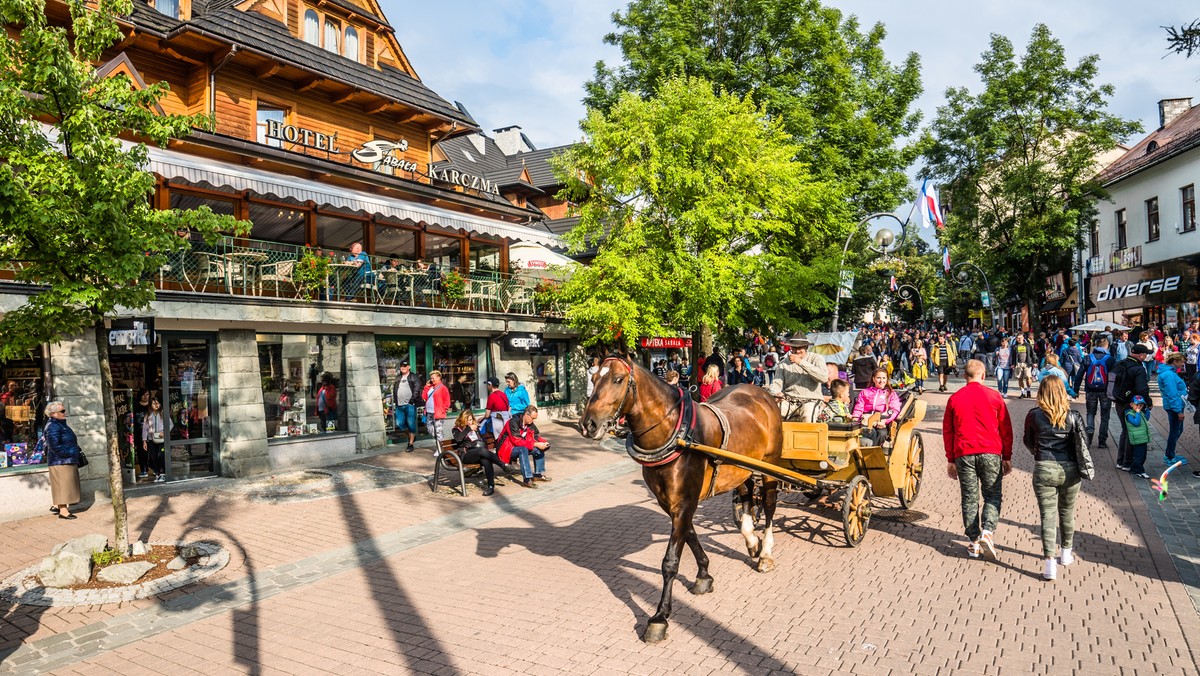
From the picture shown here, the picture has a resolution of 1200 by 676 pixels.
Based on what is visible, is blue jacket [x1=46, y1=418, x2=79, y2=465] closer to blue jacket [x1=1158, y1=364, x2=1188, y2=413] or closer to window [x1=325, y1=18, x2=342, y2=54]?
window [x1=325, y1=18, x2=342, y2=54]

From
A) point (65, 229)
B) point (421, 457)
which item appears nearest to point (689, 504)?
point (65, 229)

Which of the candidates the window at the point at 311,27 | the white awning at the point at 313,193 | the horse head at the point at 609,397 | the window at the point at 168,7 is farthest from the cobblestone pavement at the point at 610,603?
the window at the point at 311,27

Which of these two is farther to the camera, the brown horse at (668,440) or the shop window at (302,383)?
the shop window at (302,383)

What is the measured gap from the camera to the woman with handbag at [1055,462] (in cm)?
698

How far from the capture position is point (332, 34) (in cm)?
2092

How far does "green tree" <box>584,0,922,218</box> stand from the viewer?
24.1 m

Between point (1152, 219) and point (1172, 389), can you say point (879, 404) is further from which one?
point (1152, 219)

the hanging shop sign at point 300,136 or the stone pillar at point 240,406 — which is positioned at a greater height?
the hanging shop sign at point 300,136

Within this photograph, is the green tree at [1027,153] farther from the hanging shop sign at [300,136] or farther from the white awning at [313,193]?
the hanging shop sign at [300,136]

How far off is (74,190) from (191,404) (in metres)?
7.64

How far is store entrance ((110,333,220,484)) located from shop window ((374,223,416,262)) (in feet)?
22.2

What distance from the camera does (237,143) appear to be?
49.3ft

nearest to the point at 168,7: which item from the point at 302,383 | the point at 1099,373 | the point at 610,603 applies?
the point at 302,383

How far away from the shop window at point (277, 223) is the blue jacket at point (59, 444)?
7221 millimetres
